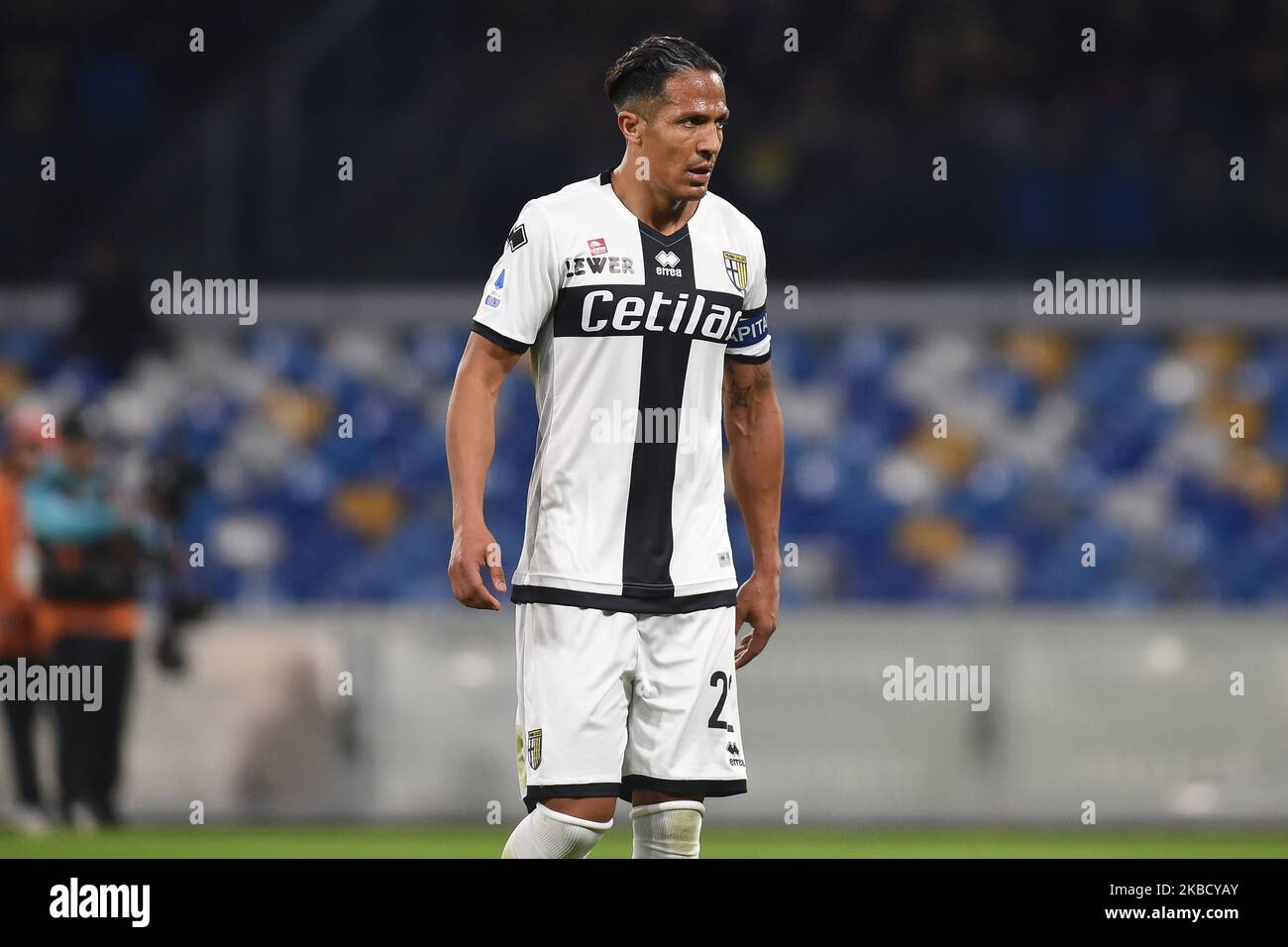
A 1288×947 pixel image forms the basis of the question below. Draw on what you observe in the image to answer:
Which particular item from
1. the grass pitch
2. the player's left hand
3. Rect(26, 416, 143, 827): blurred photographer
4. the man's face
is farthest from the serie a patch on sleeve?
Rect(26, 416, 143, 827): blurred photographer

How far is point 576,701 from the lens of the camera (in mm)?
3707

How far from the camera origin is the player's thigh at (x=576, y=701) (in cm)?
371

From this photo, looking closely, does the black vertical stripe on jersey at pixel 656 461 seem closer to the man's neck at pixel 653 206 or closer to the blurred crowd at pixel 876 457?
the man's neck at pixel 653 206

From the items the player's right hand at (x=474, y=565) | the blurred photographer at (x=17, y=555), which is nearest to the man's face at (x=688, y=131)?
the player's right hand at (x=474, y=565)

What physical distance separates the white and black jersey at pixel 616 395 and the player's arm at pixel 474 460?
2.5 inches

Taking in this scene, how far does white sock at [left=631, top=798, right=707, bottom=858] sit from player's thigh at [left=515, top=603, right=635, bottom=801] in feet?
0.39

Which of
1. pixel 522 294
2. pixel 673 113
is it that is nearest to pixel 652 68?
pixel 673 113

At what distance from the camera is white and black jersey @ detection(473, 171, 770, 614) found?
3795mm

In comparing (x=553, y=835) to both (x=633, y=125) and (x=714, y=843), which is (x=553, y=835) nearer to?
(x=633, y=125)

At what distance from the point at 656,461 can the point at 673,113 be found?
691mm

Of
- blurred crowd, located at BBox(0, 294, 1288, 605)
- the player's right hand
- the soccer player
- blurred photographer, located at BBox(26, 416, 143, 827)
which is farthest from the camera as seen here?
blurred crowd, located at BBox(0, 294, 1288, 605)

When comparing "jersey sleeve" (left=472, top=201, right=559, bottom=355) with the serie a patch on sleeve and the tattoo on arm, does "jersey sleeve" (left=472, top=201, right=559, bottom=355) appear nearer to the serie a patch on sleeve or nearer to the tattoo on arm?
the serie a patch on sleeve
